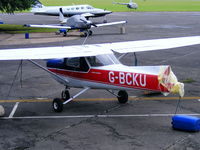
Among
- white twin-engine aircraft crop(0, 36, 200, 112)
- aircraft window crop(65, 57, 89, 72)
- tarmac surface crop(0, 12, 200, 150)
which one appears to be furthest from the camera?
aircraft window crop(65, 57, 89, 72)

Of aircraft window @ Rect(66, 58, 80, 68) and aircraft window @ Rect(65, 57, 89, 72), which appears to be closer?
aircraft window @ Rect(65, 57, 89, 72)

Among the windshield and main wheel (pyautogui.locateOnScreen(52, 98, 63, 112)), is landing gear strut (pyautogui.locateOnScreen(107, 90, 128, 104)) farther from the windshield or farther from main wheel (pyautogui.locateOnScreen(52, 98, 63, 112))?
main wheel (pyautogui.locateOnScreen(52, 98, 63, 112))

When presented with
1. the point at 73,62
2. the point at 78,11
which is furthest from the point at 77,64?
the point at 78,11

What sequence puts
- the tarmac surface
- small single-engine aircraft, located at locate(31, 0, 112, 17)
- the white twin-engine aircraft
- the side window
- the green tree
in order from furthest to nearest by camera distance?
small single-engine aircraft, located at locate(31, 0, 112, 17), the green tree, the side window, the white twin-engine aircraft, the tarmac surface

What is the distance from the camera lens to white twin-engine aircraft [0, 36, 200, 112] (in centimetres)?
1250

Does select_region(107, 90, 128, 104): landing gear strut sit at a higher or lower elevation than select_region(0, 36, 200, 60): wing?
lower

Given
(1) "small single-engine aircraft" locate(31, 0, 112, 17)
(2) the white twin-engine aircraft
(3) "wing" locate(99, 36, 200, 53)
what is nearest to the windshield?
(2) the white twin-engine aircraft

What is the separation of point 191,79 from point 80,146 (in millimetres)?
10273

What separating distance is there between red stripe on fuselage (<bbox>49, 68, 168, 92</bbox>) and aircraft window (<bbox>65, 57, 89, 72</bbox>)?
15 cm

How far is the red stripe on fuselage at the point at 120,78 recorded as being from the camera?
12547 millimetres

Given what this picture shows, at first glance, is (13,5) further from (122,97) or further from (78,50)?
(78,50)

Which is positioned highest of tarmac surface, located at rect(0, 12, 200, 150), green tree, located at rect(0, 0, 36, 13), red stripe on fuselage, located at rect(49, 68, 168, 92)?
green tree, located at rect(0, 0, 36, 13)

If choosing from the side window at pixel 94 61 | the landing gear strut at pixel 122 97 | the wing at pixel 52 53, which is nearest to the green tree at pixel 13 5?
the landing gear strut at pixel 122 97

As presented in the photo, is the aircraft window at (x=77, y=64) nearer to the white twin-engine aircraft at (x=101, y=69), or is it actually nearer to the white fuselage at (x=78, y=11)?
the white twin-engine aircraft at (x=101, y=69)
